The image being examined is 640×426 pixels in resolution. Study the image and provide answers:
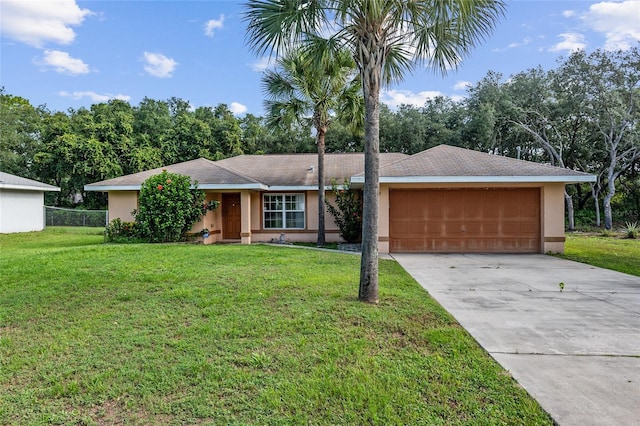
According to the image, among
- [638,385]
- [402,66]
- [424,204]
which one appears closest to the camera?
[638,385]

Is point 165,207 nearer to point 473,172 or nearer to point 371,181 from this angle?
point 371,181

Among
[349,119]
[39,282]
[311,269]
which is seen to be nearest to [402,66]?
[311,269]

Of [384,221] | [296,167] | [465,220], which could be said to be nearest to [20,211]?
[296,167]

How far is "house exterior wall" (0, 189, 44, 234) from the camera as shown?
1833cm

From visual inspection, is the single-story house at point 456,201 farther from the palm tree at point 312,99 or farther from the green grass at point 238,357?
the green grass at point 238,357

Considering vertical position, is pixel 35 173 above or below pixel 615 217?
above

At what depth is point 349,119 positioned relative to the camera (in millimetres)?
13258

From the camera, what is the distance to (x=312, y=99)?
1324 cm

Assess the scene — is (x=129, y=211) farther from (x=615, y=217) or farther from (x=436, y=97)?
(x=615, y=217)

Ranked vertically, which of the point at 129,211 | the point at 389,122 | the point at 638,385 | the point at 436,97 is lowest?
the point at 638,385

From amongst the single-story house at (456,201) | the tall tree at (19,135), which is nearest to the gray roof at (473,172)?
the single-story house at (456,201)

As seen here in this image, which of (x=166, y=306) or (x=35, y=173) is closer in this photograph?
(x=166, y=306)

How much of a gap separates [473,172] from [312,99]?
6198 mm

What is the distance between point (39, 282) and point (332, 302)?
5499 mm
